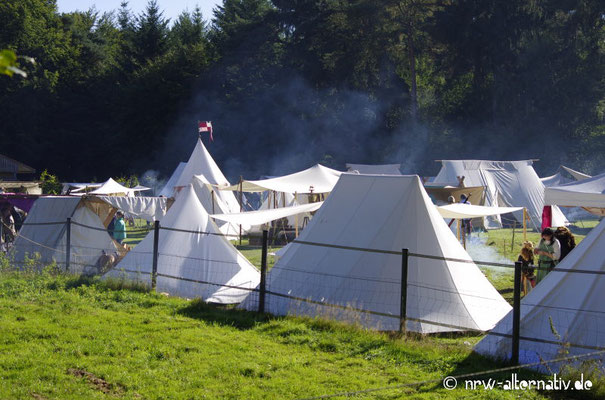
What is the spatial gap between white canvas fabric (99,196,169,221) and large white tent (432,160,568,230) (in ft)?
37.8

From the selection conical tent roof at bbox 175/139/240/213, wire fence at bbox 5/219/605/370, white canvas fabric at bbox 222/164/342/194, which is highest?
conical tent roof at bbox 175/139/240/213

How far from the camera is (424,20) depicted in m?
41.9

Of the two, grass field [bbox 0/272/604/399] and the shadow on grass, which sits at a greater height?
the shadow on grass

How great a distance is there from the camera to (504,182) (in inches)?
1078

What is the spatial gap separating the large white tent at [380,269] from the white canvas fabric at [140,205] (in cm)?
748

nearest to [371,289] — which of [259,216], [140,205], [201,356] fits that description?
[201,356]

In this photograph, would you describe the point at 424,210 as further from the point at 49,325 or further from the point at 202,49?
the point at 202,49

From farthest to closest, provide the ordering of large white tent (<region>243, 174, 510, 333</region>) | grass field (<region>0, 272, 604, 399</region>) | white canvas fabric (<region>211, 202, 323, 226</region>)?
white canvas fabric (<region>211, 202, 323, 226</region>) < large white tent (<region>243, 174, 510, 333</region>) < grass field (<region>0, 272, 604, 399</region>)

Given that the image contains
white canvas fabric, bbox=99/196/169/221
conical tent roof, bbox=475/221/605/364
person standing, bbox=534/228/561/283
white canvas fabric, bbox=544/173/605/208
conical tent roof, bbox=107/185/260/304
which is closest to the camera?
conical tent roof, bbox=475/221/605/364

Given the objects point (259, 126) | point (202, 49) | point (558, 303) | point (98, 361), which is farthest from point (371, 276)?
point (202, 49)

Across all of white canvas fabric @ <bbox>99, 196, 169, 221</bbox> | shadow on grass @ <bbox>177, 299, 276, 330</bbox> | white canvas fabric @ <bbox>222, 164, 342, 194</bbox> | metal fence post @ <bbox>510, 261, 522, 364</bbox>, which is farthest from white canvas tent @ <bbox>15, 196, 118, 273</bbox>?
metal fence post @ <bbox>510, 261, 522, 364</bbox>

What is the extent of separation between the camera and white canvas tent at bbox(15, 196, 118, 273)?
46.3 feet

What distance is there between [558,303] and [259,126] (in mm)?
42981

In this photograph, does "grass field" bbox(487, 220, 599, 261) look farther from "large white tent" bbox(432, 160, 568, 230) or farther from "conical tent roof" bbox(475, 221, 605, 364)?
"conical tent roof" bbox(475, 221, 605, 364)
